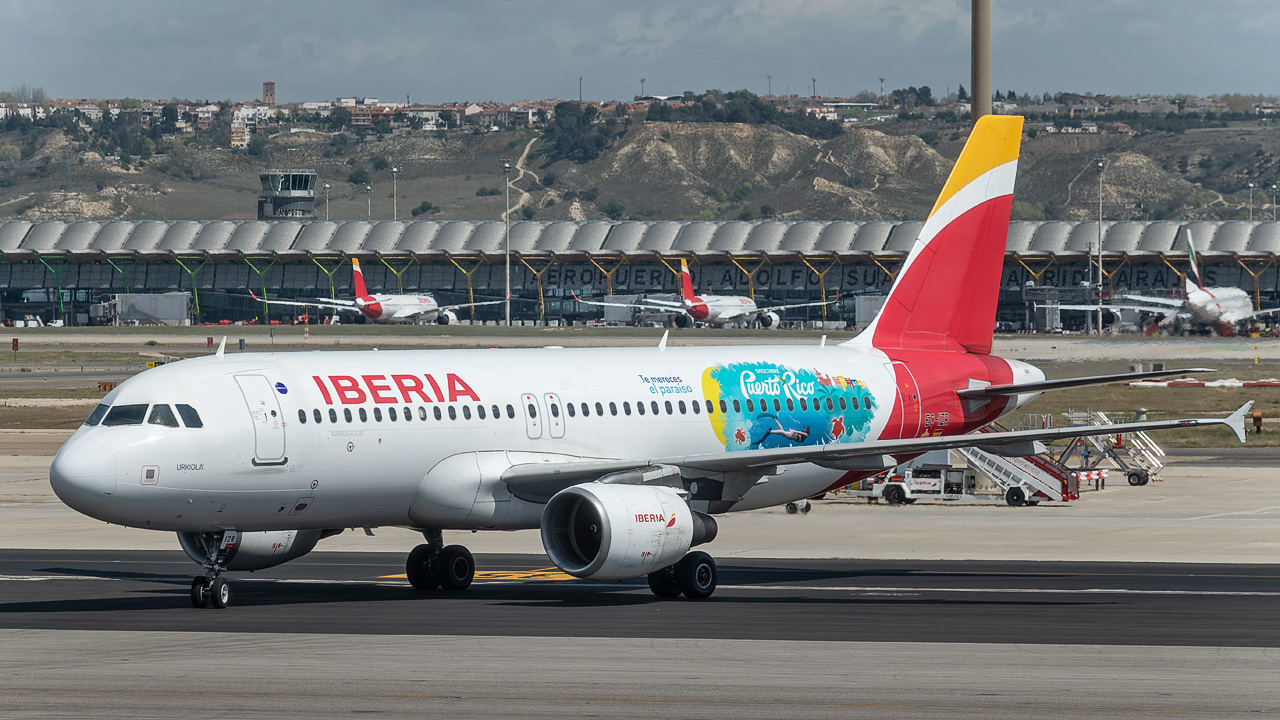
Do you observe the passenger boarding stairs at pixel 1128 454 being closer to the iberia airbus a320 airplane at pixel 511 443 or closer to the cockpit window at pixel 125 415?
the iberia airbus a320 airplane at pixel 511 443

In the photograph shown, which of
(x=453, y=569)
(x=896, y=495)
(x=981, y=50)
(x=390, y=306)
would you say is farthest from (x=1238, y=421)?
(x=390, y=306)

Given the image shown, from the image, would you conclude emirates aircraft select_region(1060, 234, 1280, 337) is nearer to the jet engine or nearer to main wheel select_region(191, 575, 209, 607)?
the jet engine

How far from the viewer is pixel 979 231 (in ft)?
116

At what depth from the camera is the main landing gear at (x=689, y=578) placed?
28766mm

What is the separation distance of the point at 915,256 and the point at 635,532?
38.3 ft

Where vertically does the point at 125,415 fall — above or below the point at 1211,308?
above

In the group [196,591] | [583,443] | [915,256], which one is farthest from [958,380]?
[196,591]

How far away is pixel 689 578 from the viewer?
28.8 m

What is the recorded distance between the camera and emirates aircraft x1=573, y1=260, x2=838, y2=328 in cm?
17362

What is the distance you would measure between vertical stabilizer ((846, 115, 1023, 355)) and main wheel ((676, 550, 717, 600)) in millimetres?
8026

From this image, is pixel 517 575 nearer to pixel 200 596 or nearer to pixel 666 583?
pixel 666 583

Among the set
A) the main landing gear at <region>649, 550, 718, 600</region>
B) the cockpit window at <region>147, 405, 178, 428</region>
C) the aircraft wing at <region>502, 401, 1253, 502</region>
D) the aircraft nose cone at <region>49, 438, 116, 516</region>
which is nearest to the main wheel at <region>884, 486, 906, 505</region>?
the aircraft wing at <region>502, 401, 1253, 502</region>

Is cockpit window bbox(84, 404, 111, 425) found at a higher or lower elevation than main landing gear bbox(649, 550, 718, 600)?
higher

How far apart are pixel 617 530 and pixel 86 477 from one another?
8299 millimetres
